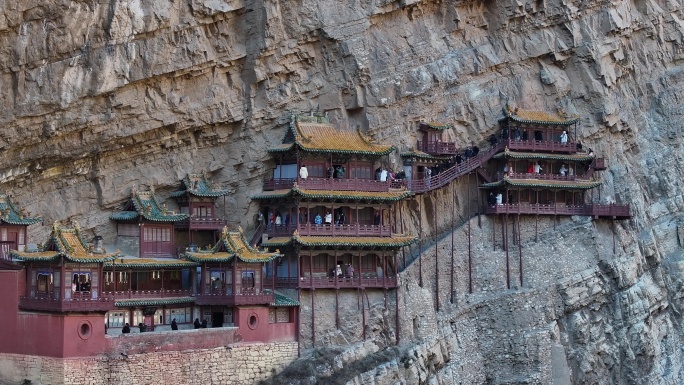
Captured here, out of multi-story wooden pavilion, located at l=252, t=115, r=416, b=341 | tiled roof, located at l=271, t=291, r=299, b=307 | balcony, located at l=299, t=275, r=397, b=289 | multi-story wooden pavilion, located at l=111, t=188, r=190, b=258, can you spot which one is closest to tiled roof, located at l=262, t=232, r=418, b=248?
multi-story wooden pavilion, located at l=252, t=115, r=416, b=341

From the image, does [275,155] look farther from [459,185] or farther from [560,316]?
[560,316]

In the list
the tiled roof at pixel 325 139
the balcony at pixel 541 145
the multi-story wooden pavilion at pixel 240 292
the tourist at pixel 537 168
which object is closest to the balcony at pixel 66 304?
the multi-story wooden pavilion at pixel 240 292

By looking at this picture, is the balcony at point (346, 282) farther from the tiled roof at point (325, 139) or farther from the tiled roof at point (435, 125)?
the tiled roof at point (435, 125)

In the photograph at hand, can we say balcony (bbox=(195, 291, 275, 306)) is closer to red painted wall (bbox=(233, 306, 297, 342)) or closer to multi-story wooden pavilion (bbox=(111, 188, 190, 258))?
red painted wall (bbox=(233, 306, 297, 342))

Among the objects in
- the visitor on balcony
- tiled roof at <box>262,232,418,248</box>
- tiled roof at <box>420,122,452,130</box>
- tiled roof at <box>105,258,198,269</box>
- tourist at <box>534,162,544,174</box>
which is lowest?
the visitor on balcony

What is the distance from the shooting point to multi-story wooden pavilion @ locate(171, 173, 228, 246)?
55969mm

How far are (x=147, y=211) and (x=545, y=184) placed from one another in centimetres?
1873

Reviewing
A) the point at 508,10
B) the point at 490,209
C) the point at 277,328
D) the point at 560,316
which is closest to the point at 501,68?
the point at 508,10

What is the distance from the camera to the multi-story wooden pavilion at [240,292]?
51.2 meters

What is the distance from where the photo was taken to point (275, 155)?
57.2 m

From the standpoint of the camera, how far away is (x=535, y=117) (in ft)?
209

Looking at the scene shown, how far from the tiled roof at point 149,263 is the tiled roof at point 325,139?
6539 millimetres

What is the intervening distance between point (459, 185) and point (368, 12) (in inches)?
363

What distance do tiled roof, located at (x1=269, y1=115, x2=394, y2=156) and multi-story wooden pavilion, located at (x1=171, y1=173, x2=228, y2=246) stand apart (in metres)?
3.19
